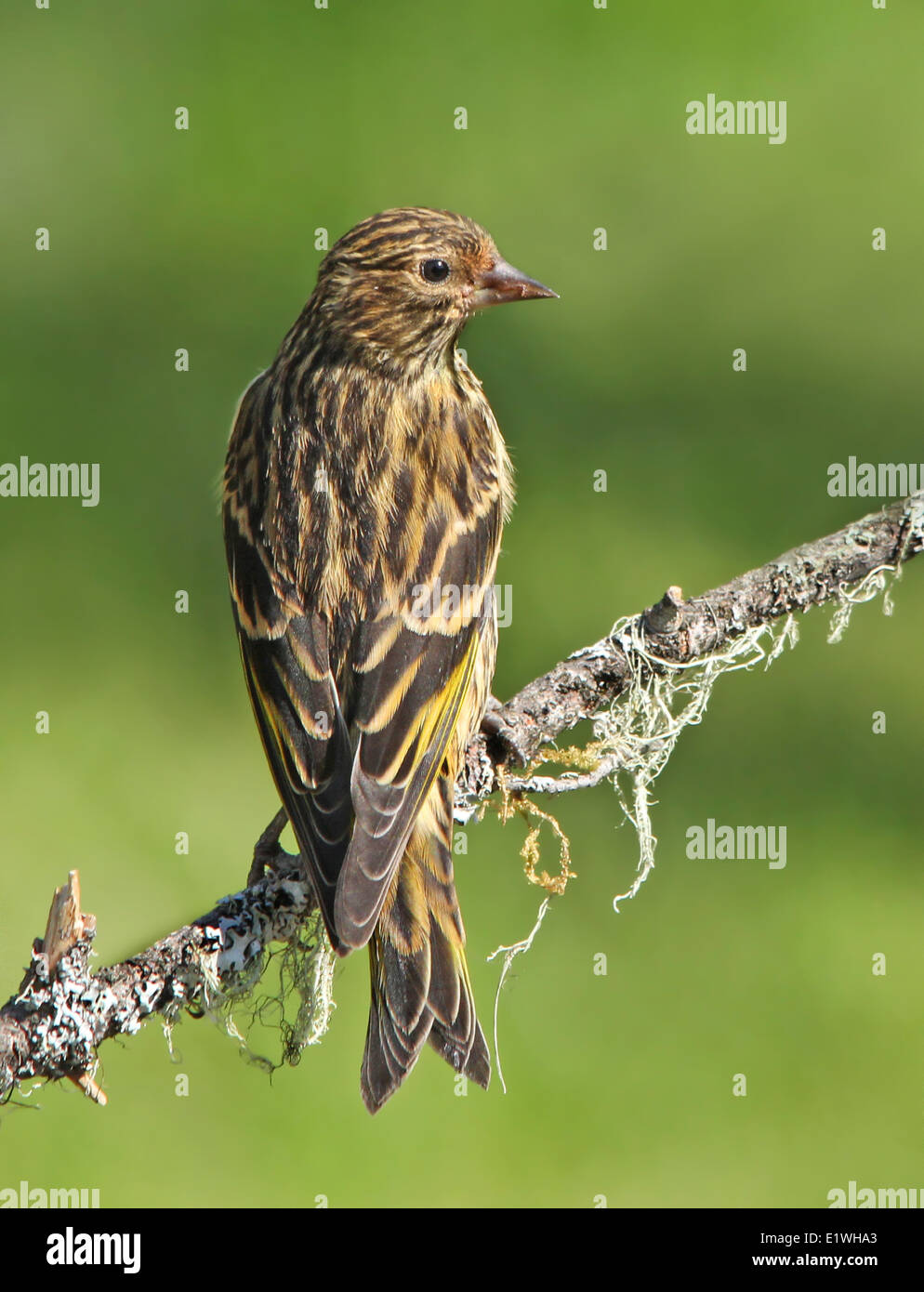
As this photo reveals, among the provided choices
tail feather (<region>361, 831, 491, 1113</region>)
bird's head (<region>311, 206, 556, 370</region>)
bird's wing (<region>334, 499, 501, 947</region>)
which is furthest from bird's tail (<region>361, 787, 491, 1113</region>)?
bird's head (<region>311, 206, 556, 370</region>)

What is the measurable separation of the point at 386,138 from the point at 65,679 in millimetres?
2667

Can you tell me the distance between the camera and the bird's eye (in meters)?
3.45

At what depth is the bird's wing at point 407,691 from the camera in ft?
8.91

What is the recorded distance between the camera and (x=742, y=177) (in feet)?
23.4

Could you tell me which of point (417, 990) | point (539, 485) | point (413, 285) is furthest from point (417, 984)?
point (539, 485)

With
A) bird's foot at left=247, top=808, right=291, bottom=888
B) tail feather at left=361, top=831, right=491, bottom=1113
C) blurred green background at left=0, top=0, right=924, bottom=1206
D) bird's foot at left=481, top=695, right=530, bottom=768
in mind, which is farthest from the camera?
blurred green background at left=0, top=0, right=924, bottom=1206

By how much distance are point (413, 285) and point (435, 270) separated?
58mm

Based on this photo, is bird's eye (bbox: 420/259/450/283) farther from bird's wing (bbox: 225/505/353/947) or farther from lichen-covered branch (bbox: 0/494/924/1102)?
lichen-covered branch (bbox: 0/494/924/1102)

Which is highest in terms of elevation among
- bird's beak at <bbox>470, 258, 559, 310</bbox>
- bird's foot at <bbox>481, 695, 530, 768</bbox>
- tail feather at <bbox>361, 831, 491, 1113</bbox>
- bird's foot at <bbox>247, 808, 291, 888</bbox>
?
bird's beak at <bbox>470, 258, 559, 310</bbox>

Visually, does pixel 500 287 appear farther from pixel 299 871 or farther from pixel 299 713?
pixel 299 871

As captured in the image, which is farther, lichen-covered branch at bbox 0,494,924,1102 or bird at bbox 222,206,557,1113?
bird at bbox 222,206,557,1113

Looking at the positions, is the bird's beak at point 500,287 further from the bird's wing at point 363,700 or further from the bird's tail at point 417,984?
the bird's tail at point 417,984

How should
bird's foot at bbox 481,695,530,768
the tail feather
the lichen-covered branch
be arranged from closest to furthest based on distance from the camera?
the lichen-covered branch → the tail feather → bird's foot at bbox 481,695,530,768

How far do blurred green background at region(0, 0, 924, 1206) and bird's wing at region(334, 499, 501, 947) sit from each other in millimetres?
1809
